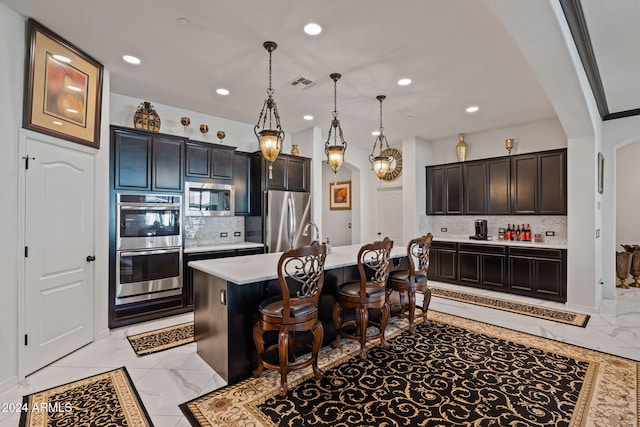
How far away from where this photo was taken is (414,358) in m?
2.94

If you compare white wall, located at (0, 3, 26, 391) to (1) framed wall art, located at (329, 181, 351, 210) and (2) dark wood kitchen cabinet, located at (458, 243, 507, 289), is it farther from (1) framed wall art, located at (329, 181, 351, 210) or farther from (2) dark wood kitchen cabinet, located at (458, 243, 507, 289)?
(1) framed wall art, located at (329, 181, 351, 210)

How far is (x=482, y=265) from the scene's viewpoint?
18.4ft

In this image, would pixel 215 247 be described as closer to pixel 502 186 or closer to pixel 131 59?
pixel 131 59

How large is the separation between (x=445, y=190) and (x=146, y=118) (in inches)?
218

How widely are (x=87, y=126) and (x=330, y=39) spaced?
268 centimetres

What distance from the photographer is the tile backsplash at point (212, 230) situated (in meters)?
4.93

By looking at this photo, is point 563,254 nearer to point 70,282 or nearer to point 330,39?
point 330,39

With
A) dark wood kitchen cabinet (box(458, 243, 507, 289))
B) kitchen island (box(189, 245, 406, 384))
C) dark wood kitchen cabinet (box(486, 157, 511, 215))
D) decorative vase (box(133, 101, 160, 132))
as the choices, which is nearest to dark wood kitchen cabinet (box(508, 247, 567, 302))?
dark wood kitchen cabinet (box(458, 243, 507, 289))

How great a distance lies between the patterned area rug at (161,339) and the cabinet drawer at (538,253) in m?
5.14

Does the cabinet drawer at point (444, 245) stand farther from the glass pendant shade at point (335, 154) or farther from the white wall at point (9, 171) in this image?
the white wall at point (9, 171)

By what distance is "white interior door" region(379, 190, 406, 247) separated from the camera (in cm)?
730

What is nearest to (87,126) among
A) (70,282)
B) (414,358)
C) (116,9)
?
(116,9)

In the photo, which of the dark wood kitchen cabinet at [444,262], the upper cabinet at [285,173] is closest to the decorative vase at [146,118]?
the upper cabinet at [285,173]

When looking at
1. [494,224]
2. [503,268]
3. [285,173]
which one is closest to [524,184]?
[494,224]
